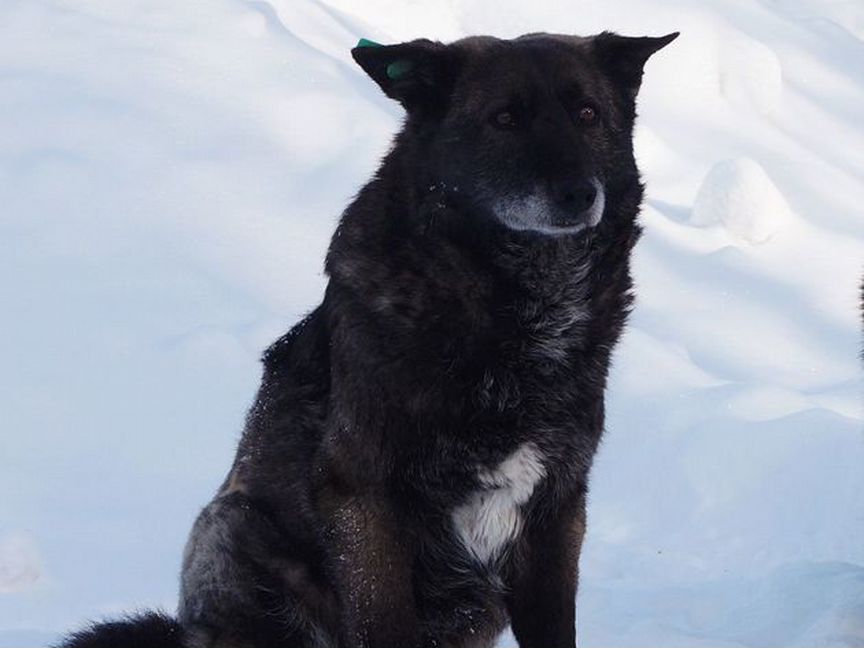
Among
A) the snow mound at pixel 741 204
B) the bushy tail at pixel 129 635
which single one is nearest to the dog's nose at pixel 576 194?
the bushy tail at pixel 129 635

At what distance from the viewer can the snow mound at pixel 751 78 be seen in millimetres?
14133

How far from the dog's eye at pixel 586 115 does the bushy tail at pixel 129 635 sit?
196 centimetres

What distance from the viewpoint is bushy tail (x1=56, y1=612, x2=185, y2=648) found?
4.59 m

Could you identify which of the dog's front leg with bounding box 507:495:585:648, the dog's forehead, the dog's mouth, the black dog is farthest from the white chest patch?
the dog's forehead

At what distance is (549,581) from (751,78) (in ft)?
34.1

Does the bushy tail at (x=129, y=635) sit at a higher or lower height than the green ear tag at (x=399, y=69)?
lower

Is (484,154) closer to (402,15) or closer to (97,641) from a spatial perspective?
(97,641)

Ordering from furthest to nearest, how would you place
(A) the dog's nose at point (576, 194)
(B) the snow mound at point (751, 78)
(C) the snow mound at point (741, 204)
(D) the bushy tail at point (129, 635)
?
1. (B) the snow mound at point (751, 78)
2. (C) the snow mound at point (741, 204)
3. (D) the bushy tail at point (129, 635)
4. (A) the dog's nose at point (576, 194)

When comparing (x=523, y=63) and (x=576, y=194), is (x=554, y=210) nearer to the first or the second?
(x=576, y=194)

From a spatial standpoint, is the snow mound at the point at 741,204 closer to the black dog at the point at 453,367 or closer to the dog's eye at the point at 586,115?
the black dog at the point at 453,367

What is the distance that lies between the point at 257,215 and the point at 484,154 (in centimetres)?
513

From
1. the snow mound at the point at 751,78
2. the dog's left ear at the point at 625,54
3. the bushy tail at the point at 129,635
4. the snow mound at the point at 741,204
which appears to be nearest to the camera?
the dog's left ear at the point at 625,54

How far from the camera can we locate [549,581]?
463 centimetres

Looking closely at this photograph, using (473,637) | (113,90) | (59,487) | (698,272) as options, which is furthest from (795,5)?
(473,637)
